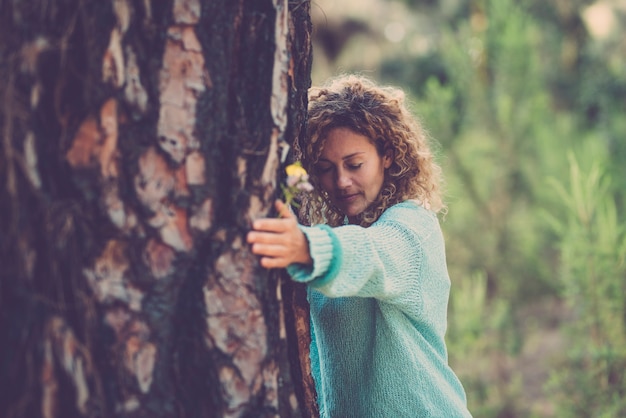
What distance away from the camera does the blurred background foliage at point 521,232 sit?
11.7 feet

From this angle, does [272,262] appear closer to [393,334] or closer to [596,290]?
[393,334]

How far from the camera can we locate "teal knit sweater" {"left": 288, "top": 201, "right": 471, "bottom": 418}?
68.1 inches

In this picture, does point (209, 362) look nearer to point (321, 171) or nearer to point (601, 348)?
point (321, 171)

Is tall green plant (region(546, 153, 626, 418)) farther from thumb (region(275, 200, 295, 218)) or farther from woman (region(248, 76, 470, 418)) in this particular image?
thumb (region(275, 200, 295, 218))

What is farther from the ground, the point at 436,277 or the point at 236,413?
the point at 436,277

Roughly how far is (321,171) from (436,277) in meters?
0.47

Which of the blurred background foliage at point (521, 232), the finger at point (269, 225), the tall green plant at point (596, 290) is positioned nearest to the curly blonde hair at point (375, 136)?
the blurred background foliage at point (521, 232)

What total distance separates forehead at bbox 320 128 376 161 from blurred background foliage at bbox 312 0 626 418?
567mm

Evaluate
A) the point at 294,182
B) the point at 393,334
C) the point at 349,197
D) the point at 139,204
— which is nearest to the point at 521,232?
the point at 349,197

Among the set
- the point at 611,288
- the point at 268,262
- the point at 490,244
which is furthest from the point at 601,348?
the point at 268,262

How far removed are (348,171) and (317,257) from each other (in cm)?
70

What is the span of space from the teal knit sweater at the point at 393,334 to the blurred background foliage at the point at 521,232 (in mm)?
1032

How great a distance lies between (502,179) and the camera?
5.10 meters

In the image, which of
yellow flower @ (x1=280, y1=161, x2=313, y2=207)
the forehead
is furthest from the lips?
yellow flower @ (x1=280, y1=161, x2=313, y2=207)
